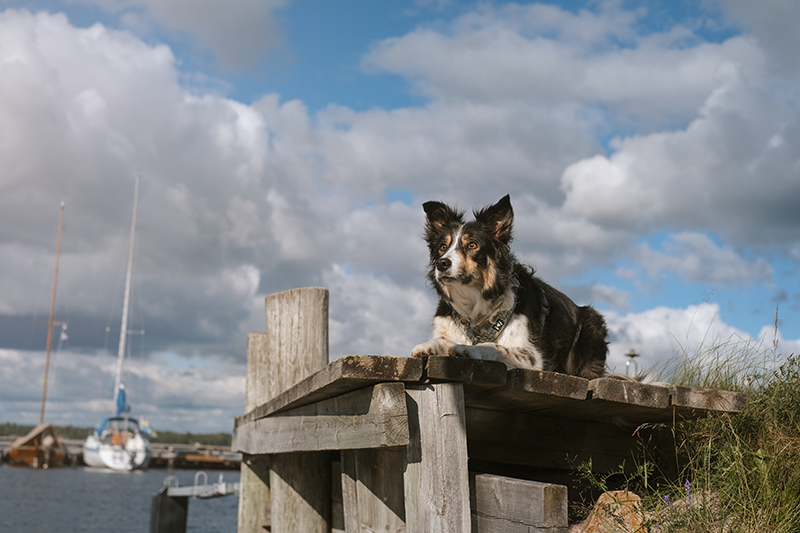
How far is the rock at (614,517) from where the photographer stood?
313 centimetres

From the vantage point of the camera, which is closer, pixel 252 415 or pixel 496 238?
pixel 496 238

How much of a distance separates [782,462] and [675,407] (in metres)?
0.55

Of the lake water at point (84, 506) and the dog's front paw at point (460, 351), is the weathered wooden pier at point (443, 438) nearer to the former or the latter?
the dog's front paw at point (460, 351)

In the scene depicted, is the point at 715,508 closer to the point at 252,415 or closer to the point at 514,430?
the point at 514,430

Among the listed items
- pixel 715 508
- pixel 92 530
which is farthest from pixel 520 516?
pixel 92 530

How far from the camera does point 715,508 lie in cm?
329

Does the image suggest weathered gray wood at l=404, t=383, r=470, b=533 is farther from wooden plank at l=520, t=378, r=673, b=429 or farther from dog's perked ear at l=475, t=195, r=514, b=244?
dog's perked ear at l=475, t=195, r=514, b=244

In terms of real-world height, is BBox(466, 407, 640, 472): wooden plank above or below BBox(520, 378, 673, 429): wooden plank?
below

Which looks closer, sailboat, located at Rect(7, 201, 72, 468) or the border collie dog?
the border collie dog

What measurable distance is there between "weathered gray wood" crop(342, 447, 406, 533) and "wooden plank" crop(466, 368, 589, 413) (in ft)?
1.74

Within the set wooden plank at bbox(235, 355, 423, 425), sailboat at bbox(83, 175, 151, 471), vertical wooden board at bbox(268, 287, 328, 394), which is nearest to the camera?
wooden plank at bbox(235, 355, 423, 425)

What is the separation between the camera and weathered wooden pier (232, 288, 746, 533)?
9.25 feet

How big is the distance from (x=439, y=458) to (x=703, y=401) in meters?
1.60

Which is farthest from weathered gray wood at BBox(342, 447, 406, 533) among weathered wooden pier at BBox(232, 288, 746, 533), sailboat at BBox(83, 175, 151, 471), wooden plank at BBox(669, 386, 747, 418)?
sailboat at BBox(83, 175, 151, 471)
